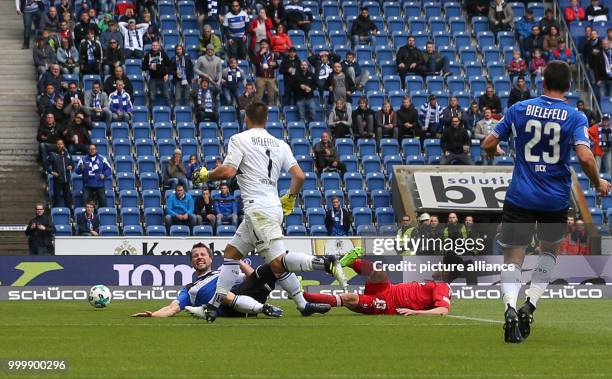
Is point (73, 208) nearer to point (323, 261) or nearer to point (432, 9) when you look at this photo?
point (432, 9)

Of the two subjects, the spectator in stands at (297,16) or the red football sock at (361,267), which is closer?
the red football sock at (361,267)

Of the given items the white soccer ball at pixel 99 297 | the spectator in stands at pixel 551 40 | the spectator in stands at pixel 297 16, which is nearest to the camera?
the white soccer ball at pixel 99 297

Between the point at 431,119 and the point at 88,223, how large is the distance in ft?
30.9

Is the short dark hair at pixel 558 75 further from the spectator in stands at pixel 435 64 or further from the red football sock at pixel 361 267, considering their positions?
the spectator in stands at pixel 435 64

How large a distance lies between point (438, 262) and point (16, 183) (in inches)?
418

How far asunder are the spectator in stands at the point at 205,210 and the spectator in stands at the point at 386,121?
5.64 meters

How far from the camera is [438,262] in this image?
25875 millimetres

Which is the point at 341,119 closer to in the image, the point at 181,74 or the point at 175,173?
the point at 181,74

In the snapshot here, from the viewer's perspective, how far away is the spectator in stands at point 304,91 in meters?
33.3

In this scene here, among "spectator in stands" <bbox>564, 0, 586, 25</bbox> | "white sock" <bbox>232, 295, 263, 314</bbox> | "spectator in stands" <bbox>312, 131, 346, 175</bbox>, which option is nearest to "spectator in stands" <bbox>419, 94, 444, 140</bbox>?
"spectator in stands" <bbox>312, 131, 346, 175</bbox>

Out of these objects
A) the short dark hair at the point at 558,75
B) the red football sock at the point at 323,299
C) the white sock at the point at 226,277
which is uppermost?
the short dark hair at the point at 558,75

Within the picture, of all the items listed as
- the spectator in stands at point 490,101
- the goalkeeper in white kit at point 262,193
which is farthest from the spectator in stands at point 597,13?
the goalkeeper in white kit at point 262,193

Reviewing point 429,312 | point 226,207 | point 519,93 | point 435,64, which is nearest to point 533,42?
point 435,64

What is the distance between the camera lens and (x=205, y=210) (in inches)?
1160
